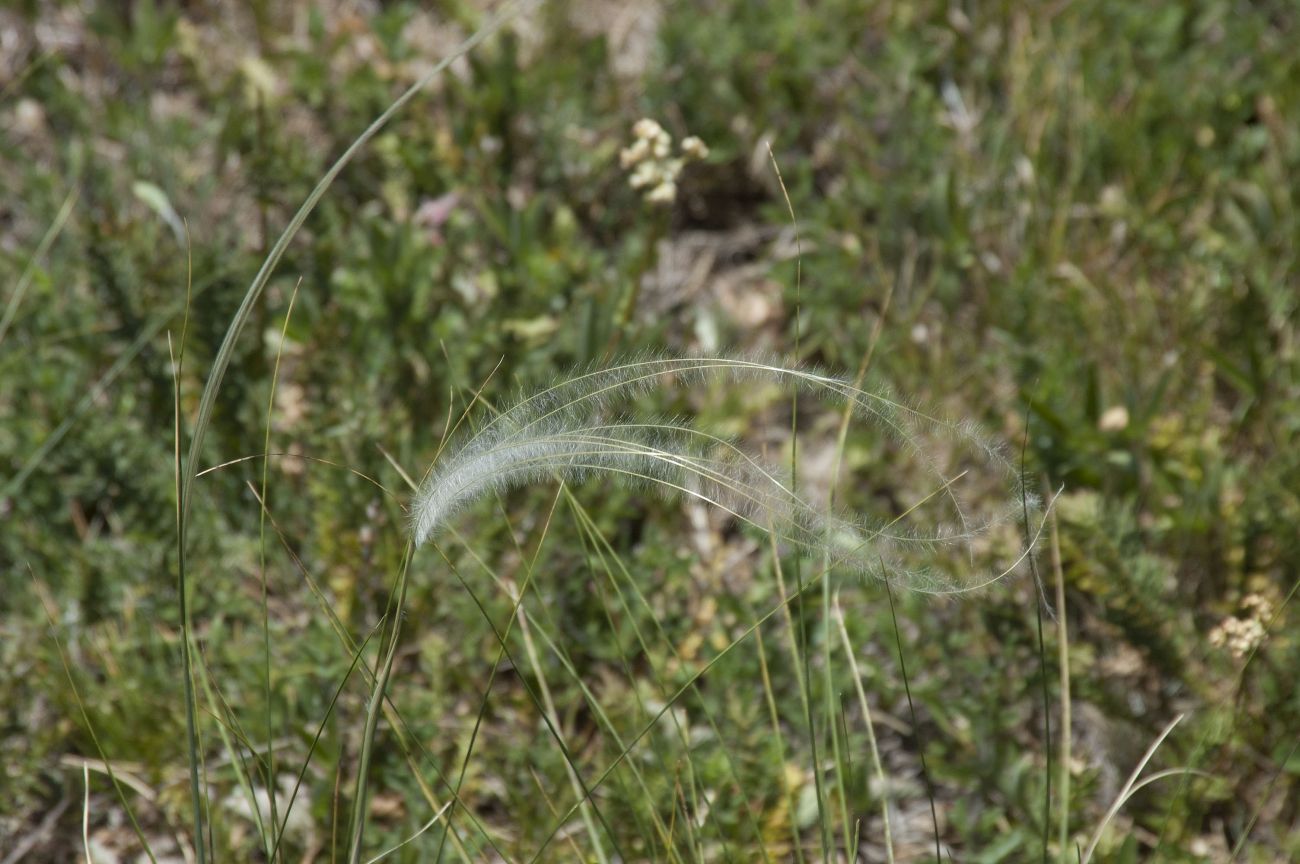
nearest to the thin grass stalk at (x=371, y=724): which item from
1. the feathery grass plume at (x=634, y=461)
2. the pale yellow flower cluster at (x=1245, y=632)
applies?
the feathery grass plume at (x=634, y=461)

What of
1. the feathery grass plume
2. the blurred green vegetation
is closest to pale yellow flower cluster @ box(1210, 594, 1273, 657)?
the blurred green vegetation

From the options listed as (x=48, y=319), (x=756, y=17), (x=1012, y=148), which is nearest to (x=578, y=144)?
(x=756, y=17)

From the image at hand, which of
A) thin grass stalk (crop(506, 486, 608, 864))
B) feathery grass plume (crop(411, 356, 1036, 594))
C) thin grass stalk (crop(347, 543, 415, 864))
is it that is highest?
feathery grass plume (crop(411, 356, 1036, 594))

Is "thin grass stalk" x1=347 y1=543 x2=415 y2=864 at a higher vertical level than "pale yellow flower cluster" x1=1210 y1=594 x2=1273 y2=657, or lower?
higher

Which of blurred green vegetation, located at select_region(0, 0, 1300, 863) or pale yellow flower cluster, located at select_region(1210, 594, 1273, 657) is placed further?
blurred green vegetation, located at select_region(0, 0, 1300, 863)

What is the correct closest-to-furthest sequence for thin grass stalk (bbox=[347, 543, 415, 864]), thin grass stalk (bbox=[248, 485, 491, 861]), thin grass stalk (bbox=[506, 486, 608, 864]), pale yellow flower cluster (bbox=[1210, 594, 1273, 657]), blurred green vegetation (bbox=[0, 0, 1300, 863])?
1. thin grass stalk (bbox=[347, 543, 415, 864])
2. thin grass stalk (bbox=[248, 485, 491, 861])
3. thin grass stalk (bbox=[506, 486, 608, 864])
4. pale yellow flower cluster (bbox=[1210, 594, 1273, 657])
5. blurred green vegetation (bbox=[0, 0, 1300, 863])

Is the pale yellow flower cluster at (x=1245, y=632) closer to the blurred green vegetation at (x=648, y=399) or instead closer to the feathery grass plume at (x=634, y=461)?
the blurred green vegetation at (x=648, y=399)

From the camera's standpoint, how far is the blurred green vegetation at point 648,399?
2.29 m

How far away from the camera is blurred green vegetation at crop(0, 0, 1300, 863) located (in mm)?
2291

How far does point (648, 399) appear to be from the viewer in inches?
108

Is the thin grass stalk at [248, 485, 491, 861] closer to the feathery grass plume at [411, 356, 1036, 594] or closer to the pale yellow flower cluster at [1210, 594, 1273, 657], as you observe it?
the feathery grass plume at [411, 356, 1036, 594]

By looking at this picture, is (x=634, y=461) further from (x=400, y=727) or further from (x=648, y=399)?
(x=648, y=399)

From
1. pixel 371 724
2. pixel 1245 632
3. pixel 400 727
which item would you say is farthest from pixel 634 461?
pixel 1245 632

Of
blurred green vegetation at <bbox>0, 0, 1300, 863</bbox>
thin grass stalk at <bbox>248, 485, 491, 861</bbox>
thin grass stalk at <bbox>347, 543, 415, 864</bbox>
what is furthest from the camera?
blurred green vegetation at <bbox>0, 0, 1300, 863</bbox>
